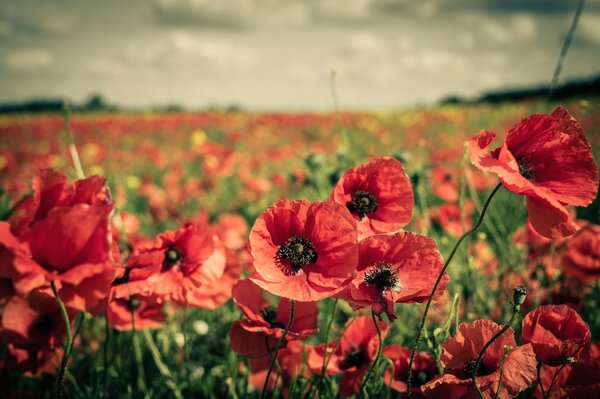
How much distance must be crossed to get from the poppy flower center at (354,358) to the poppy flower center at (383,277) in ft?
0.99

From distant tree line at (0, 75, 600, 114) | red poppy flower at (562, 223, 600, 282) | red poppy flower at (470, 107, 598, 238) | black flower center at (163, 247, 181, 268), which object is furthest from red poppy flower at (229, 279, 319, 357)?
distant tree line at (0, 75, 600, 114)

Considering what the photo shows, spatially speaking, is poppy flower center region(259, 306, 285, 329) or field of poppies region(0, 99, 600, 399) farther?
poppy flower center region(259, 306, 285, 329)

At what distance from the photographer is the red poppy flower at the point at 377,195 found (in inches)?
33.9

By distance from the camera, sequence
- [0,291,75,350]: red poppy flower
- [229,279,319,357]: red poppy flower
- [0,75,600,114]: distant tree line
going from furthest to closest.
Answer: [0,75,600,114]: distant tree line → [0,291,75,350]: red poppy flower → [229,279,319,357]: red poppy flower

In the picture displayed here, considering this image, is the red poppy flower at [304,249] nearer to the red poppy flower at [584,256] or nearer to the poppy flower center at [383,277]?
the poppy flower center at [383,277]

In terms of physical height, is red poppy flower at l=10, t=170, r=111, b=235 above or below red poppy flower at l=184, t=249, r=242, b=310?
above

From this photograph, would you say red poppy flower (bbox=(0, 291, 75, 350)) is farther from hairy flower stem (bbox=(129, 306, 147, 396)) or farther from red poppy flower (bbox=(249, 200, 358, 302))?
red poppy flower (bbox=(249, 200, 358, 302))

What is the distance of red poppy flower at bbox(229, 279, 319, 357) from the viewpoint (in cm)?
83

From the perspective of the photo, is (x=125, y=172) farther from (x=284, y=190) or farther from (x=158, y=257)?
(x=158, y=257)

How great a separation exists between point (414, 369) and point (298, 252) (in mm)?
383

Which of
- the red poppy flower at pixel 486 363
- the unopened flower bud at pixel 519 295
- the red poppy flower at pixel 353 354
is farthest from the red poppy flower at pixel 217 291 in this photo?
the unopened flower bud at pixel 519 295

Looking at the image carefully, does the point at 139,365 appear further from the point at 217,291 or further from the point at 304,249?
the point at 304,249

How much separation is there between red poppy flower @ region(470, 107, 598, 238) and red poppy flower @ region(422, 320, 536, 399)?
192 mm

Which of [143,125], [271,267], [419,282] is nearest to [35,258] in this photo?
[271,267]
